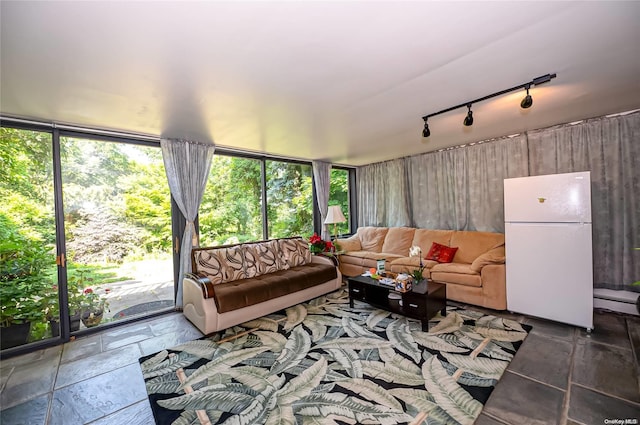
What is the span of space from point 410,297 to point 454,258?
1.71 m

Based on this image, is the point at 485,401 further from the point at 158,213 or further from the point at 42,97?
the point at 42,97

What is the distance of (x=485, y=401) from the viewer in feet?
5.77

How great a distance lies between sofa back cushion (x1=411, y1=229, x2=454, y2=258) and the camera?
439cm

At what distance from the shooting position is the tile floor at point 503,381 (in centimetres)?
170

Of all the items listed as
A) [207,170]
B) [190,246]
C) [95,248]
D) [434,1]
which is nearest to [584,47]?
[434,1]

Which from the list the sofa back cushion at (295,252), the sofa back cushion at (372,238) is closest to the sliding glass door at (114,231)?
the sofa back cushion at (295,252)

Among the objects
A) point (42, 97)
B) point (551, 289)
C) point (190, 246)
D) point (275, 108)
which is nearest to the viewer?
point (42, 97)

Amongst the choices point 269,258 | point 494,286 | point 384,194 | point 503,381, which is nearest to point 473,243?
point 494,286

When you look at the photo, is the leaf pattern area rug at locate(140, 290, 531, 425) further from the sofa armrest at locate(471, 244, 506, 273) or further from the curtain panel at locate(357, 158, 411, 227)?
the curtain panel at locate(357, 158, 411, 227)

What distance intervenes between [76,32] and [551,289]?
453 centimetres

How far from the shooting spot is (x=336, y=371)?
7.04 ft

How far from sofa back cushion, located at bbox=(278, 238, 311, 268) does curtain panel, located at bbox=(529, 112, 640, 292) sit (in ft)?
12.5

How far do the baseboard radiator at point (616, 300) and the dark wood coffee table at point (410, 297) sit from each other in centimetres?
197

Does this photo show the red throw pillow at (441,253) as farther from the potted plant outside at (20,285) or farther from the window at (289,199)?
the potted plant outside at (20,285)
